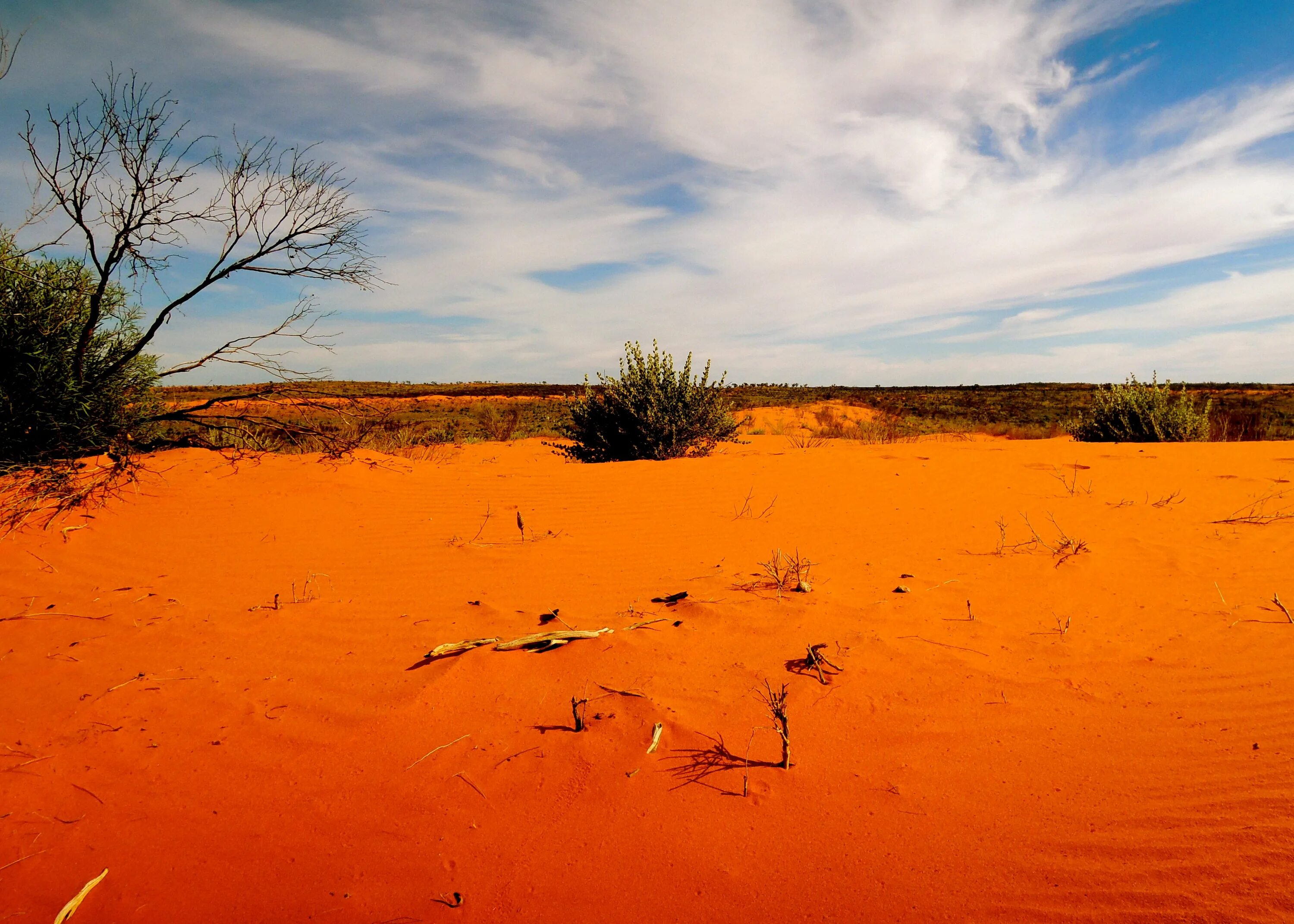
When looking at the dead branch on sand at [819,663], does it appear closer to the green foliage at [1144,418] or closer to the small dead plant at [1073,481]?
the small dead plant at [1073,481]

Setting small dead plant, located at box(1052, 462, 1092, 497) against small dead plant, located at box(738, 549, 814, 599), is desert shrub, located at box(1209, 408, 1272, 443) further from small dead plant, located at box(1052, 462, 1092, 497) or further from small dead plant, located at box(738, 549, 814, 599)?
small dead plant, located at box(738, 549, 814, 599)

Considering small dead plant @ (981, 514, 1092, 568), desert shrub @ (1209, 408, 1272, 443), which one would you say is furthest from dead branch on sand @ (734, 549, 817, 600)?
desert shrub @ (1209, 408, 1272, 443)

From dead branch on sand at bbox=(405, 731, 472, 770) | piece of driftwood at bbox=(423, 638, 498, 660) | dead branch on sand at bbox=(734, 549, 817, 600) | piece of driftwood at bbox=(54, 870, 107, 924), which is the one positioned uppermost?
dead branch on sand at bbox=(734, 549, 817, 600)

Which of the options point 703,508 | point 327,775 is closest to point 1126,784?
point 327,775

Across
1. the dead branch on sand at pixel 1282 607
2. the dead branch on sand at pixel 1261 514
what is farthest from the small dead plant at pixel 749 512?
the dead branch on sand at pixel 1261 514

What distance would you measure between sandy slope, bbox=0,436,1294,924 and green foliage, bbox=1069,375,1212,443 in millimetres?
7712

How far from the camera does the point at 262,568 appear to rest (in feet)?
14.6

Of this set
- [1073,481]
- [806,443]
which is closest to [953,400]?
[806,443]

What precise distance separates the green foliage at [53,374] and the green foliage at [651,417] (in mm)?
5999

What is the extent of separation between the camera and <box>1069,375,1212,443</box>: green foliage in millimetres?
11188

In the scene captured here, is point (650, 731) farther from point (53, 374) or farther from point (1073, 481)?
point (53, 374)

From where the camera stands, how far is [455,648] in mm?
3090

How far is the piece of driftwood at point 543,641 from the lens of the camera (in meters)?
3.10

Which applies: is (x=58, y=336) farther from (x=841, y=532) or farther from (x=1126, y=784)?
(x=1126, y=784)
